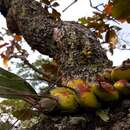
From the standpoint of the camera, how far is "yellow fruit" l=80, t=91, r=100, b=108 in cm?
94

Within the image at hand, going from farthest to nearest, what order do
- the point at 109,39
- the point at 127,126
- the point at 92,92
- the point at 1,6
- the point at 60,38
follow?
the point at 109,39, the point at 1,6, the point at 60,38, the point at 92,92, the point at 127,126

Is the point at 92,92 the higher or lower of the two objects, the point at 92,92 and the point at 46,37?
the lower

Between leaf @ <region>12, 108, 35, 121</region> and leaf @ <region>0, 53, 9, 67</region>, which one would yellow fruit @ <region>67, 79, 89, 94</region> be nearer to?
leaf @ <region>12, 108, 35, 121</region>

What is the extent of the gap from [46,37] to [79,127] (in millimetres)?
461

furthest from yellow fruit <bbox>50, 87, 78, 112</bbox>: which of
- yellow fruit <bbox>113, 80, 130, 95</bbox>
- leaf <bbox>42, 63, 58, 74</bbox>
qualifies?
leaf <bbox>42, 63, 58, 74</bbox>

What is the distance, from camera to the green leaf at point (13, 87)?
35.9 inches

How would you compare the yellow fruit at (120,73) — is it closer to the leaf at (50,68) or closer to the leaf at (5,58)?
the leaf at (50,68)

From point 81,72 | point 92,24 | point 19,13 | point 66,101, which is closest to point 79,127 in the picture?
point 66,101

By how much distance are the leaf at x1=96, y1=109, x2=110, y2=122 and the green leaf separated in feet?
0.52

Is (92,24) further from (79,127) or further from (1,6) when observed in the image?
(79,127)

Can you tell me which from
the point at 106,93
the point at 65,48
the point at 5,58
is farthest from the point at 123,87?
the point at 5,58

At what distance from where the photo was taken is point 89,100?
3.09ft

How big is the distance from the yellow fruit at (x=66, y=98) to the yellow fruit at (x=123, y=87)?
4.0 inches

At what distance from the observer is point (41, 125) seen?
3.21 ft
